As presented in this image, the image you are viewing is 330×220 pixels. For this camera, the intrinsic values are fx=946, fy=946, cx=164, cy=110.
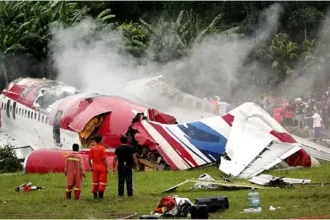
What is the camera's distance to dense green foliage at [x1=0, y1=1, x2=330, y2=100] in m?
43.1

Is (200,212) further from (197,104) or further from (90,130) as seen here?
(197,104)

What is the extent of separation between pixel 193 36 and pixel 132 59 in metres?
3.32

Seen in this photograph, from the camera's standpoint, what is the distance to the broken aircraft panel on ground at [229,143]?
23203 mm

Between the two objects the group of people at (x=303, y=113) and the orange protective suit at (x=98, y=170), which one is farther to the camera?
the group of people at (x=303, y=113)

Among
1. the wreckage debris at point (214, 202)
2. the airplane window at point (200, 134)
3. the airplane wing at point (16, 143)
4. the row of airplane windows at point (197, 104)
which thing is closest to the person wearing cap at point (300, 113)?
the row of airplane windows at point (197, 104)

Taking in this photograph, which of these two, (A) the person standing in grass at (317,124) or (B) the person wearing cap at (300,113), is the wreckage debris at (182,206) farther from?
(B) the person wearing cap at (300,113)

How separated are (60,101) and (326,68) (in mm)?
15837

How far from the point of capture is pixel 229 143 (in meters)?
24.0

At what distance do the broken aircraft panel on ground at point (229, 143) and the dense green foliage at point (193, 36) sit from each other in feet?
53.8

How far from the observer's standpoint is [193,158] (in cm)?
2416

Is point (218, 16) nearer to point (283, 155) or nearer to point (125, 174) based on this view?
point (283, 155)

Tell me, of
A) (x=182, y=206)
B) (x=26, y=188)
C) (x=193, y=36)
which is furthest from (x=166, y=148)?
(x=193, y=36)

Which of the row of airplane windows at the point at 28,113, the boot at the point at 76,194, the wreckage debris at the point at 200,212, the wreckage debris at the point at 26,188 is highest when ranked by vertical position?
the row of airplane windows at the point at 28,113

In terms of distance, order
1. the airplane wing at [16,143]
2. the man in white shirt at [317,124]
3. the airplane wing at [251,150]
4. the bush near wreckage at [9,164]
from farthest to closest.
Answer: the airplane wing at [16,143], the man in white shirt at [317,124], the bush near wreckage at [9,164], the airplane wing at [251,150]
